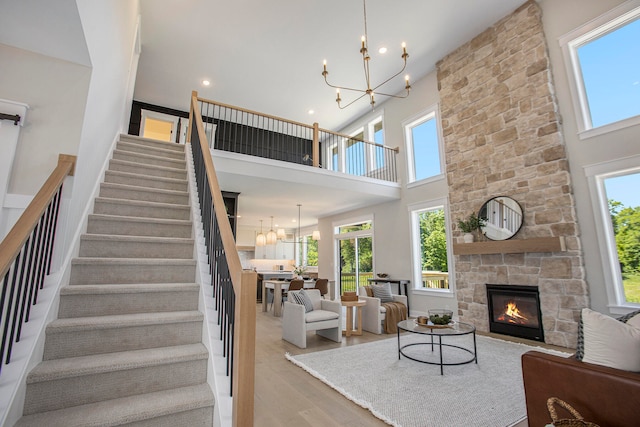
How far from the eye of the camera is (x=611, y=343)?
1.76 m

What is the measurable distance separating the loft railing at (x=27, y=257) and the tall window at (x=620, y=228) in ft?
19.5

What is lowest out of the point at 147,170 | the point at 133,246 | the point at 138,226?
the point at 133,246

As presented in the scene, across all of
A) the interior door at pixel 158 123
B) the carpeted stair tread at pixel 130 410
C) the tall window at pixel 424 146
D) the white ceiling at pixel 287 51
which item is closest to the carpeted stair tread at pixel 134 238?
the carpeted stair tread at pixel 130 410

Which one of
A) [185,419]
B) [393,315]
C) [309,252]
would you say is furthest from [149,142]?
[309,252]

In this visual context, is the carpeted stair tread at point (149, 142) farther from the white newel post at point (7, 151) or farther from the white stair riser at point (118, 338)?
the white stair riser at point (118, 338)

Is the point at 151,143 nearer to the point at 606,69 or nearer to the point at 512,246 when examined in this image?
the point at 512,246

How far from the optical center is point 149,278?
2.61 m

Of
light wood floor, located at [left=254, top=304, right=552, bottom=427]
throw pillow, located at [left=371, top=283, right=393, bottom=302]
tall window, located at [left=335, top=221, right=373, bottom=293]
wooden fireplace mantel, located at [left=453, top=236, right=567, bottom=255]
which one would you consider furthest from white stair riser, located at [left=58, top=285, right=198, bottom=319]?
tall window, located at [left=335, top=221, right=373, bottom=293]

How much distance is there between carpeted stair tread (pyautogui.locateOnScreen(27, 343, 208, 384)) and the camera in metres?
1.64

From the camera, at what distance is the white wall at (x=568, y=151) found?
4219 millimetres

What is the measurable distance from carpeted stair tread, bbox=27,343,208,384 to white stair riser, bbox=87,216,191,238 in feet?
4.58

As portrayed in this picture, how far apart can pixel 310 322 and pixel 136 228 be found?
2.61 metres

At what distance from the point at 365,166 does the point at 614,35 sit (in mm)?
5244

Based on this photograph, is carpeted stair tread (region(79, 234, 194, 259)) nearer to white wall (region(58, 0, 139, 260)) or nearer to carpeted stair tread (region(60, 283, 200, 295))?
white wall (region(58, 0, 139, 260))
